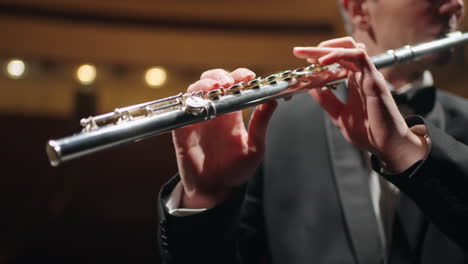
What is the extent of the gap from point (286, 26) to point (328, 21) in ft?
1.48

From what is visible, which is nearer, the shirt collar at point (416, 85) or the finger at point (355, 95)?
the finger at point (355, 95)

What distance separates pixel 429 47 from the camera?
1071 millimetres

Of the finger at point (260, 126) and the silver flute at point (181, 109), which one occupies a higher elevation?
the silver flute at point (181, 109)

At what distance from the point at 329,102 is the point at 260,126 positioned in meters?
0.19

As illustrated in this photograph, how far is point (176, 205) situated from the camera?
965mm

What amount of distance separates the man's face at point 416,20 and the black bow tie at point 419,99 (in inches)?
5.8

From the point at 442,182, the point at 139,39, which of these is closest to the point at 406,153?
the point at 442,182

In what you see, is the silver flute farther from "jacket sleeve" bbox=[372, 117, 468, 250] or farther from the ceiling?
the ceiling

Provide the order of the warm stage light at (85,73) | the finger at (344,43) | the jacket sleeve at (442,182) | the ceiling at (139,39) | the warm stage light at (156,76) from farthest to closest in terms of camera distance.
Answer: the warm stage light at (156,76)
the warm stage light at (85,73)
the ceiling at (139,39)
the finger at (344,43)
the jacket sleeve at (442,182)

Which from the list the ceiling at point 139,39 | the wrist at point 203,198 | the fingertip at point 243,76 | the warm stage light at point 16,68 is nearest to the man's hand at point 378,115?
the fingertip at point 243,76

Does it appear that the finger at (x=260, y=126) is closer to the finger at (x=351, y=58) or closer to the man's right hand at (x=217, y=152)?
the man's right hand at (x=217, y=152)

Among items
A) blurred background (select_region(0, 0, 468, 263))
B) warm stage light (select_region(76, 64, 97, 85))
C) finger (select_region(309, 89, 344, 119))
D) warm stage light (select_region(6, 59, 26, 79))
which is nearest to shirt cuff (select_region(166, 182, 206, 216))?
finger (select_region(309, 89, 344, 119))

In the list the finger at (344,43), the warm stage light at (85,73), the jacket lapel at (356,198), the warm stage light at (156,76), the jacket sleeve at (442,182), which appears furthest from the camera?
the warm stage light at (156,76)

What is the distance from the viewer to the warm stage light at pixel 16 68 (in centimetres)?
436
